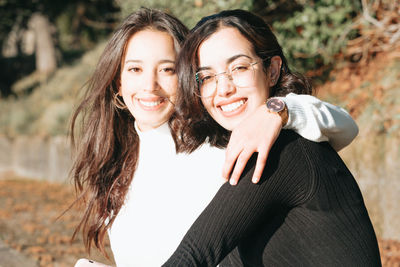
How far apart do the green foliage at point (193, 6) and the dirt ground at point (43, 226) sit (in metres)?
2.65

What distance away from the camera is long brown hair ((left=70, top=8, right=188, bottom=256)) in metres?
2.68

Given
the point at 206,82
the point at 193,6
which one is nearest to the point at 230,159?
the point at 206,82

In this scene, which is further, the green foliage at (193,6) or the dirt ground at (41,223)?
the green foliage at (193,6)

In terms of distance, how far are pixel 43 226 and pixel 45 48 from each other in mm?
11939

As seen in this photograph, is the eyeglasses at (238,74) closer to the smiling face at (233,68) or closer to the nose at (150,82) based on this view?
the smiling face at (233,68)

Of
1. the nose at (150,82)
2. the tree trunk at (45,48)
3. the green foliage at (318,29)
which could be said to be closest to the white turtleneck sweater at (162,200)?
the nose at (150,82)

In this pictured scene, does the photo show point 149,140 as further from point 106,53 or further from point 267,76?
point 267,76

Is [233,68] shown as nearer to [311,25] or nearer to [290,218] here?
[290,218]

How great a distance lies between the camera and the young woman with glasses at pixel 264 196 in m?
1.45

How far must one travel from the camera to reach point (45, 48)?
16812 mm

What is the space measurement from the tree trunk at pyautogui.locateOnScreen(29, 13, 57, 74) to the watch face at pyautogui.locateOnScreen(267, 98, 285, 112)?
16012 millimetres

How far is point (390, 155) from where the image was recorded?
14.8 ft

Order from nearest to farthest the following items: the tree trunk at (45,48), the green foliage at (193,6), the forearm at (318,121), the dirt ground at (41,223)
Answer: the forearm at (318,121) → the dirt ground at (41,223) → the green foliage at (193,6) → the tree trunk at (45,48)

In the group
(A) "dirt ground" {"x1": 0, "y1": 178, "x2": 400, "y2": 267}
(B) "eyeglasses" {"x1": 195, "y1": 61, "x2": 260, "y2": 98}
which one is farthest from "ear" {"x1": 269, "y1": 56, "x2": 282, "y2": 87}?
(A) "dirt ground" {"x1": 0, "y1": 178, "x2": 400, "y2": 267}
